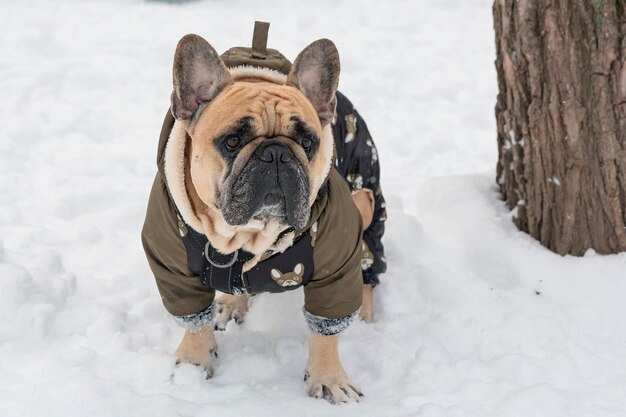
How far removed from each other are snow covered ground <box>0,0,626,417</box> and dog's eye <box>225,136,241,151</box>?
0.86 meters

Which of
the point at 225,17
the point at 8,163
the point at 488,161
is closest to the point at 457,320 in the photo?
the point at 488,161

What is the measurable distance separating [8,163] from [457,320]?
2.73 meters

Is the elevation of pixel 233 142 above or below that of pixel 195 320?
above

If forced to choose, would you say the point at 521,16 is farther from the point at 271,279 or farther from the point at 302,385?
the point at 302,385

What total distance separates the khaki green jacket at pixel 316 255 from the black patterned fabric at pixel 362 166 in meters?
0.33

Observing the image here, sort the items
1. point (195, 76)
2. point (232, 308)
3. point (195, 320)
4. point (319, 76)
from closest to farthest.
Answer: point (195, 76), point (319, 76), point (195, 320), point (232, 308)

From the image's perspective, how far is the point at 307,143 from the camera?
2162 mm

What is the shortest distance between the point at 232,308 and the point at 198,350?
47cm

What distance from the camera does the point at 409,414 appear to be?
2.26 m

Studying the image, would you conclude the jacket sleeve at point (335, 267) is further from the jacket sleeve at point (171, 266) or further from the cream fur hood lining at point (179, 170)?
the jacket sleeve at point (171, 266)

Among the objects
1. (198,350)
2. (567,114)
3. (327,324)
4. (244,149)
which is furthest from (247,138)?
(567,114)

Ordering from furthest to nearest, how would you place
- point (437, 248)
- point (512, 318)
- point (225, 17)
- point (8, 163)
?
point (225, 17) → point (8, 163) → point (437, 248) → point (512, 318)

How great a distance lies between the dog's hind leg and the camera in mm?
2912

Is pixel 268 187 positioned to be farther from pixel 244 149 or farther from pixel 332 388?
pixel 332 388
